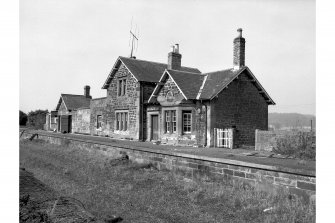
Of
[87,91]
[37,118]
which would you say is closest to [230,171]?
[87,91]

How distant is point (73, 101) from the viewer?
1453 inches

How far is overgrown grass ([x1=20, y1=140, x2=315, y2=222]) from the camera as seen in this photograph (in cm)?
710

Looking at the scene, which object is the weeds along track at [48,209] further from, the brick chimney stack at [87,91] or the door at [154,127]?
the brick chimney stack at [87,91]

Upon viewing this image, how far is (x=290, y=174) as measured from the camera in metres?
8.09

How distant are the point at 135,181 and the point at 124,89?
14.8 m

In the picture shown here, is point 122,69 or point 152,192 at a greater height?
point 122,69

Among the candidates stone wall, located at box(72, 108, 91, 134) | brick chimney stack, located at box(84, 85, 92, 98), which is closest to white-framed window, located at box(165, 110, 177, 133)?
stone wall, located at box(72, 108, 91, 134)

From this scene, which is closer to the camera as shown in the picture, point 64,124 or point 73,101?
point 64,124

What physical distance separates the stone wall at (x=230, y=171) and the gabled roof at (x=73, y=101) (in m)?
22.5

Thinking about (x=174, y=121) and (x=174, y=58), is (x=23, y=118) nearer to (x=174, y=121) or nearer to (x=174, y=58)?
(x=174, y=58)

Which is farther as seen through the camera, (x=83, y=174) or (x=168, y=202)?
(x=83, y=174)

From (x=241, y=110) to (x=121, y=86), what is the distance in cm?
1087
